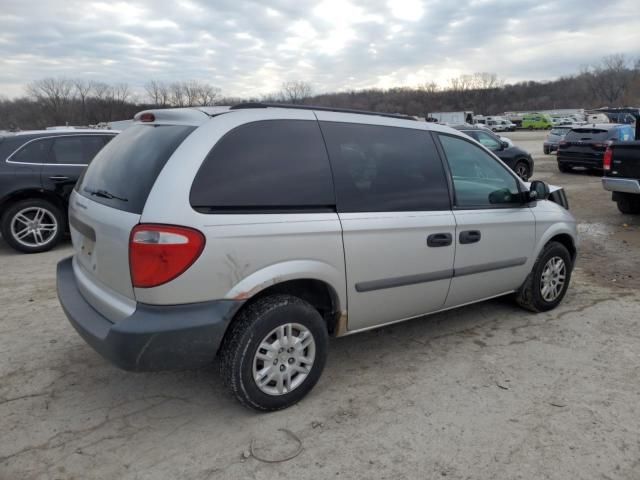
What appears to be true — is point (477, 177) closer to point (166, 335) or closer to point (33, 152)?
point (166, 335)

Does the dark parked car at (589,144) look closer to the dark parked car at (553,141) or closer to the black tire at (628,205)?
the black tire at (628,205)

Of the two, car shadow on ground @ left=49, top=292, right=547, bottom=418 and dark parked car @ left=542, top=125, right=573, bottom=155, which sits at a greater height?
dark parked car @ left=542, top=125, right=573, bottom=155

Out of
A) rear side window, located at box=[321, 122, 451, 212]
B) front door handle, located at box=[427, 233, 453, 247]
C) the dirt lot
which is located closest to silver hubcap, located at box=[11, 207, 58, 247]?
the dirt lot

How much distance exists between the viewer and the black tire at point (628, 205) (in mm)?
9130

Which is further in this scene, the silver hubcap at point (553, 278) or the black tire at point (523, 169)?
the black tire at point (523, 169)

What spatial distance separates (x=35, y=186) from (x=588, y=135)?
1560 cm

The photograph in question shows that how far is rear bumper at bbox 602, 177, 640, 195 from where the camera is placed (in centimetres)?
790

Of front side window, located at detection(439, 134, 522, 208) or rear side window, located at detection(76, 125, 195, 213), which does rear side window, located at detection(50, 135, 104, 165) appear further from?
front side window, located at detection(439, 134, 522, 208)

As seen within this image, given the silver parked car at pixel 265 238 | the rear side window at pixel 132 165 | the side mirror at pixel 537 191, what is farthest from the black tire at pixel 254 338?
the side mirror at pixel 537 191

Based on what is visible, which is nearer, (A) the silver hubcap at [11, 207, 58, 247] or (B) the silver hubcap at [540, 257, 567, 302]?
(B) the silver hubcap at [540, 257, 567, 302]

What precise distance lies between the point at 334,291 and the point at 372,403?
736 millimetres

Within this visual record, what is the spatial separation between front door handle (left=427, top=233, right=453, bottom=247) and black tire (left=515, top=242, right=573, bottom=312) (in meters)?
1.27

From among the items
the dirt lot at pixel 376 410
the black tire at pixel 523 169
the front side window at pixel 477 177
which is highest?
the front side window at pixel 477 177

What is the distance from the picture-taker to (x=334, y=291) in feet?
10.1
